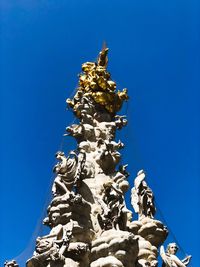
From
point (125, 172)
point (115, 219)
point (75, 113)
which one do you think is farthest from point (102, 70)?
point (115, 219)

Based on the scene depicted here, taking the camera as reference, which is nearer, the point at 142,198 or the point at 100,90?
the point at 142,198

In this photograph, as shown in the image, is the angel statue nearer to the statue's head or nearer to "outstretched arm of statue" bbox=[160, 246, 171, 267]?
the statue's head

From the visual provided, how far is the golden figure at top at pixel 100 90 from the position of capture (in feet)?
41.9

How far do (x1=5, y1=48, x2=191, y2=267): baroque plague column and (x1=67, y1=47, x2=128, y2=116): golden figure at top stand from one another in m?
0.03

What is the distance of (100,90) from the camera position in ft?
42.9

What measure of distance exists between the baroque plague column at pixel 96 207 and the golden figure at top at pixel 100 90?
0.03 m

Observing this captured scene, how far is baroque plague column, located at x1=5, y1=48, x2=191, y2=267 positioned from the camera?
809 cm

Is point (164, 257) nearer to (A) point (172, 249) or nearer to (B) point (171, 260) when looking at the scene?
(B) point (171, 260)

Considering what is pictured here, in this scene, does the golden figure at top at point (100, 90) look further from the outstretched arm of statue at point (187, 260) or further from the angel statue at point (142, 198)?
the outstretched arm of statue at point (187, 260)

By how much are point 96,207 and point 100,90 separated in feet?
14.6

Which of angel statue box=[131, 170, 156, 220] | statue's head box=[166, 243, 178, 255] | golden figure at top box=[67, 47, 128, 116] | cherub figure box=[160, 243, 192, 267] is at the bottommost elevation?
cherub figure box=[160, 243, 192, 267]

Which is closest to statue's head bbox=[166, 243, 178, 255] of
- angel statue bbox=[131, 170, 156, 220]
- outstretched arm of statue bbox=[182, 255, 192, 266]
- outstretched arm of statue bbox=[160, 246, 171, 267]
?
outstretched arm of statue bbox=[182, 255, 192, 266]

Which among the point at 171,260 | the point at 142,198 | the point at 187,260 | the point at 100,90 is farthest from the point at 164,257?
the point at 100,90

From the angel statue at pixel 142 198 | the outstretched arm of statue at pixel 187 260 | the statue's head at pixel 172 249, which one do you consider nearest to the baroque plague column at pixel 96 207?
the angel statue at pixel 142 198
